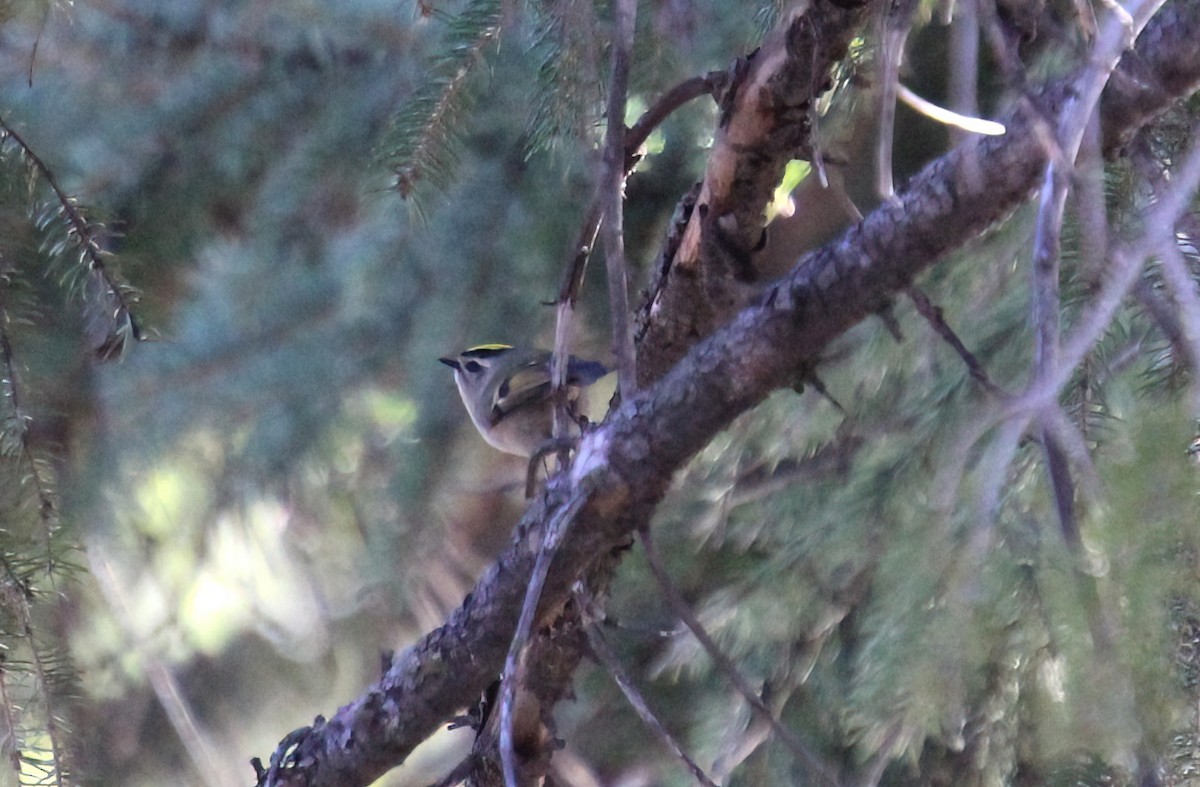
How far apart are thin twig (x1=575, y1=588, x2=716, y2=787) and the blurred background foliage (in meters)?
0.13

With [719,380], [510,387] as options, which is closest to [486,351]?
[510,387]

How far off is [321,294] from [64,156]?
1.19ft

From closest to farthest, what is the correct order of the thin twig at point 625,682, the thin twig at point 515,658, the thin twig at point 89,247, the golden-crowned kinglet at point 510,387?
the thin twig at point 515,658 < the thin twig at point 625,682 < the thin twig at point 89,247 < the golden-crowned kinglet at point 510,387

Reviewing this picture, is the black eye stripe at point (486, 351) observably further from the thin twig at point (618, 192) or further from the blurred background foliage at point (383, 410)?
the thin twig at point (618, 192)

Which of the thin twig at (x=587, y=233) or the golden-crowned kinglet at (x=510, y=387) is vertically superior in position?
the golden-crowned kinglet at (x=510, y=387)

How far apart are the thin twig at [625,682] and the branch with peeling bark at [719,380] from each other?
2 cm

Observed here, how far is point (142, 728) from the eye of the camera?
83.4 inches

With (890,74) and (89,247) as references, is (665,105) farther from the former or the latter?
(89,247)

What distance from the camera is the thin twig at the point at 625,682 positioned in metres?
0.73

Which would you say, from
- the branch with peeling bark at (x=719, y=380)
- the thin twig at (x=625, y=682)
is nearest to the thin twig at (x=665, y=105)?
the branch with peeling bark at (x=719, y=380)

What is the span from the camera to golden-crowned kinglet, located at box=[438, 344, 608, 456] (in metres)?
1.51

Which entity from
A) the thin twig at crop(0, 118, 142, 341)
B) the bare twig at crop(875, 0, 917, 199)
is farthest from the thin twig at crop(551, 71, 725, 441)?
the thin twig at crop(0, 118, 142, 341)

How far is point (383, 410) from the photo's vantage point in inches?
59.7

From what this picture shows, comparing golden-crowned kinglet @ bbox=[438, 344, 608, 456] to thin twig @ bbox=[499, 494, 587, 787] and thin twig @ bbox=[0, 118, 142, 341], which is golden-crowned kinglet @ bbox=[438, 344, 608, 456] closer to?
thin twig @ bbox=[0, 118, 142, 341]
